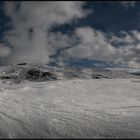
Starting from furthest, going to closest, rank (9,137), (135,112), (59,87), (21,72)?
1. (21,72)
2. (59,87)
3. (135,112)
4. (9,137)

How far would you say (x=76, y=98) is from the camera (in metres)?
8.18

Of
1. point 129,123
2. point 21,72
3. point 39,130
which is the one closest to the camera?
point 39,130

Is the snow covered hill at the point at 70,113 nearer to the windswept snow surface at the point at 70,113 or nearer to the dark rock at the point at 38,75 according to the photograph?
the windswept snow surface at the point at 70,113

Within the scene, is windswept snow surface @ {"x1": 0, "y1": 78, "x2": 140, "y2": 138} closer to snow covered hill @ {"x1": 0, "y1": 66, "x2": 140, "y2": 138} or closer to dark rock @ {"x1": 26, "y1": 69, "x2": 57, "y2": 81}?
snow covered hill @ {"x1": 0, "y1": 66, "x2": 140, "y2": 138}

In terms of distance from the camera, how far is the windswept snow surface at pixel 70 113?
5512mm

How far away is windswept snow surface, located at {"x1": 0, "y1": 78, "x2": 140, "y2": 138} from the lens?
551 centimetres

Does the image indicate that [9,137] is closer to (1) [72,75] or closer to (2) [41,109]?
(2) [41,109]

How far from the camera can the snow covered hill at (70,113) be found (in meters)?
5.51

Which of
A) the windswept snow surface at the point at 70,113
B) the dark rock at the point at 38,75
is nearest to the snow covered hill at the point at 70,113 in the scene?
the windswept snow surface at the point at 70,113

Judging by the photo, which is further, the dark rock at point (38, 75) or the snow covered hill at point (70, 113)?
the dark rock at point (38, 75)

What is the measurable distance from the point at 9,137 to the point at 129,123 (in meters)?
2.98

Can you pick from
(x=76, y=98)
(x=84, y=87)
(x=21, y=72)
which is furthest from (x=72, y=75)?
(x=76, y=98)

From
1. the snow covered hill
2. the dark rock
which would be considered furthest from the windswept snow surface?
the dark rock

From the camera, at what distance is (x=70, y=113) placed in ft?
21.7
